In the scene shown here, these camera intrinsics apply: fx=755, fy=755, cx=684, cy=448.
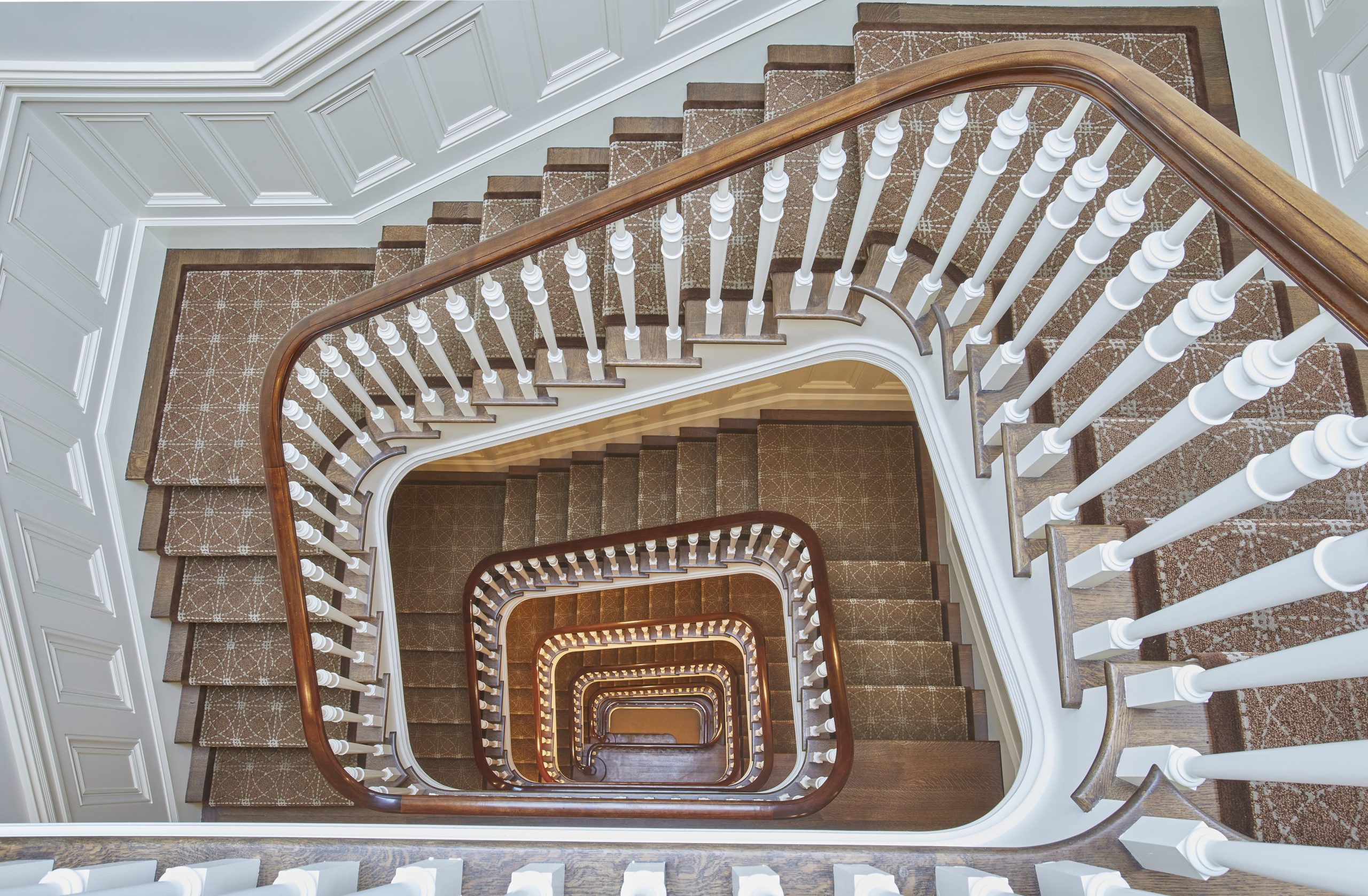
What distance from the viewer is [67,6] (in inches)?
96.6

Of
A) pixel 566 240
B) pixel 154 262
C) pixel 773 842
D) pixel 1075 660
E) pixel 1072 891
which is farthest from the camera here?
pixel 154 262

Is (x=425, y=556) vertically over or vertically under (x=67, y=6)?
under

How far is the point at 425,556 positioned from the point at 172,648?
4.73 feet

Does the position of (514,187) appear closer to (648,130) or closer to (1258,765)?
(648,130)

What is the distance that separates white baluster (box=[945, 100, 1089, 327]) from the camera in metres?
1.44

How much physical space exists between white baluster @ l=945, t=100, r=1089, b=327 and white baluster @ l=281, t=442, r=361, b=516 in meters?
2.01

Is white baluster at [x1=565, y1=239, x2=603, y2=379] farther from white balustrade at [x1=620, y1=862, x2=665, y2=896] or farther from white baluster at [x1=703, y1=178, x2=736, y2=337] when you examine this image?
white balustrade at [x1=620, y1=862, x2=665, y2=896]

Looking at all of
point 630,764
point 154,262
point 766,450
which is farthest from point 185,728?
point 630,764

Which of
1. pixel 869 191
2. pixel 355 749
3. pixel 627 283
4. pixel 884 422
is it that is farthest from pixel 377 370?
pixel 884 422

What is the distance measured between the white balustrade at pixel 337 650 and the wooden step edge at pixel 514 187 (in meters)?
1.89

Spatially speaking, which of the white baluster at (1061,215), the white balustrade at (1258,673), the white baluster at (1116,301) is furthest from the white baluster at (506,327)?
the white balustrade at (1258,673)

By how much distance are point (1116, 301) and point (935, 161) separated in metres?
0.52

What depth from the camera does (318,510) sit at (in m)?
2.68

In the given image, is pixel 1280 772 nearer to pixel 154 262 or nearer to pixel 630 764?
pixel 154 262
